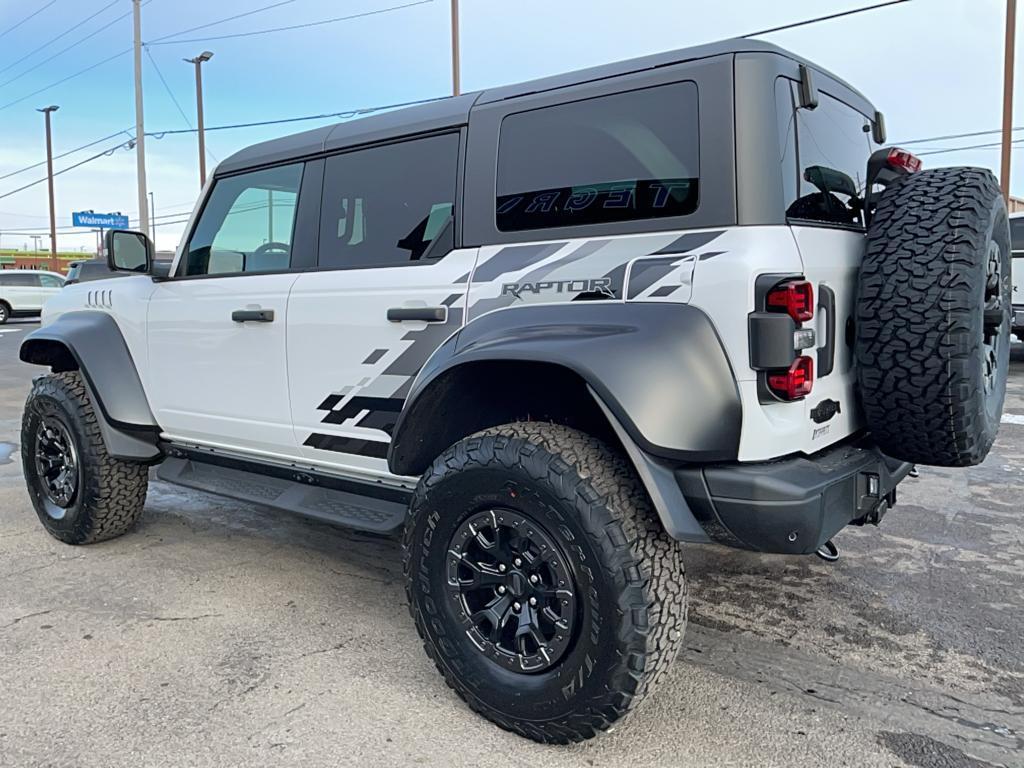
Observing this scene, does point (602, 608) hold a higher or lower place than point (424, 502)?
lower

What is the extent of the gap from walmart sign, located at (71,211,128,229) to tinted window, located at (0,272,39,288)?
921 inches

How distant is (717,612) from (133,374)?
3024 mm

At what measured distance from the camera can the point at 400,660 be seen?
9.78ft

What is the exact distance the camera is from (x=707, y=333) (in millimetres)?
2223

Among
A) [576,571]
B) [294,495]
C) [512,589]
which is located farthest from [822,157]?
[294,495]

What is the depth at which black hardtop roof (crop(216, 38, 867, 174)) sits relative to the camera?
2.45 meters

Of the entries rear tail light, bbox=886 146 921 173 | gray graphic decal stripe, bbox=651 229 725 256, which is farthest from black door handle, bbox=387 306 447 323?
rear tail light, bbox=886 146 921 173

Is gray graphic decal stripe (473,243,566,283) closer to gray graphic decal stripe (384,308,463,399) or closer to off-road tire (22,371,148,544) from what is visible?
gray graphic decal stripe (384,308,463,399)

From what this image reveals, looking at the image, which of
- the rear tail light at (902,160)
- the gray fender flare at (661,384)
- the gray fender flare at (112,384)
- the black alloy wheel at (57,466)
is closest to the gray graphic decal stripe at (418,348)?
the gray fender flare at (661,384)

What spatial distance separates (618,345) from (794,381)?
49 cm

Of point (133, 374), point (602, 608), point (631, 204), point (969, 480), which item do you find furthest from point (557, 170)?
point (969, 480)

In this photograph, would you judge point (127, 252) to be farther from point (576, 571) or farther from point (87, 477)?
point (576, 571)

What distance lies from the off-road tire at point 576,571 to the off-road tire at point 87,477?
2.30 meters

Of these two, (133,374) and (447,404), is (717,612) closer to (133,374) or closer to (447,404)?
(447,404)
